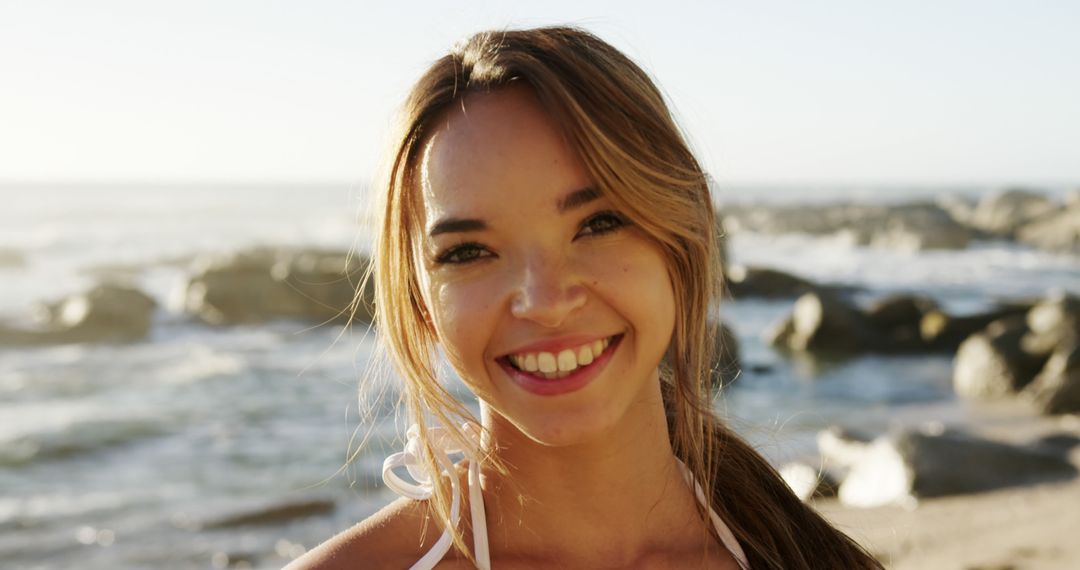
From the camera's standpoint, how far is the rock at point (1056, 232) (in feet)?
122

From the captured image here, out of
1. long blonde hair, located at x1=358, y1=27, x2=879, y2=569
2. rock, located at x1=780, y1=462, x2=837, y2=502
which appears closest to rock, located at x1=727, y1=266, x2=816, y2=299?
rock, located at x1=780, y1=462, x2=837, y2=502

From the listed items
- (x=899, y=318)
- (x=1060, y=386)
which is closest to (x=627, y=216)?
(x=1060, y=386)

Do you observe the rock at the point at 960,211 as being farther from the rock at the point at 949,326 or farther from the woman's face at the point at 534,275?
the woman's face at the point at 534,275

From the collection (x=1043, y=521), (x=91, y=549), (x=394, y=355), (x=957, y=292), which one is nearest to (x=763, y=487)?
(x=394, y=355)

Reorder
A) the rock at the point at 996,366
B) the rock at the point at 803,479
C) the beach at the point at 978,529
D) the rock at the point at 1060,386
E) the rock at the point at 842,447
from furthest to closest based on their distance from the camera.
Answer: the rock at the point at 996,366 → the rock at the point at 1060,386 → the rock at the point at 842,447 → the rock at the point at 803,479 → the beach at the point at 978,529

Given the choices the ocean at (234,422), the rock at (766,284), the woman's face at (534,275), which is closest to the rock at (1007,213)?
the ocean at (234,422)

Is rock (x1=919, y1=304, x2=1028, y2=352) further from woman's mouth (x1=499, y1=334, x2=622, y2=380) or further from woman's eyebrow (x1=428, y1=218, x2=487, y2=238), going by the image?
woman's eyebrow (x1=428, y1=218, x2=487, y2=238)

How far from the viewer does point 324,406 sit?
13.7 metres

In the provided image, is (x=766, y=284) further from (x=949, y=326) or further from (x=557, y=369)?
(x=557, y=369)

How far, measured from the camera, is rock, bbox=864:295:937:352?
18222 millimetres

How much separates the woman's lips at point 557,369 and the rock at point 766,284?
22.8 meters

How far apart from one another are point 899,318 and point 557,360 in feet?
58.6

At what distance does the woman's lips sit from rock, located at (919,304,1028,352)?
54.5 feet

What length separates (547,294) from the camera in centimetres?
220
